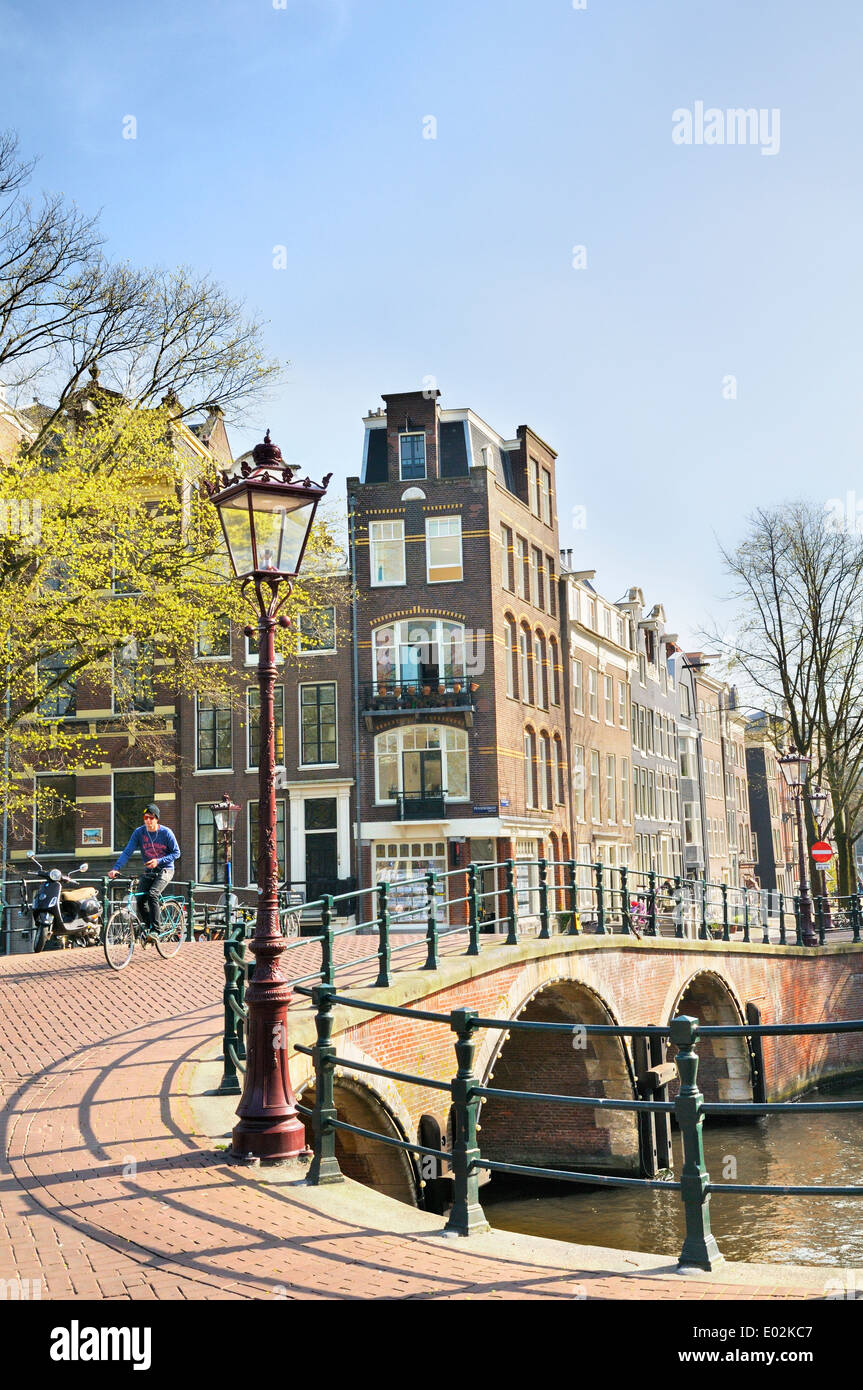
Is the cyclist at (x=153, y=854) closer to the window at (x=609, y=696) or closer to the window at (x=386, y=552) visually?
the window at (x=386, y=552)

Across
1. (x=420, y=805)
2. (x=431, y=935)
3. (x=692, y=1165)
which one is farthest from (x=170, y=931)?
(x=420, y=805)

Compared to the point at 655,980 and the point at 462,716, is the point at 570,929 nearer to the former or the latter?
the point at 655,980

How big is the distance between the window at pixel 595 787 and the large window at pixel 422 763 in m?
9.61

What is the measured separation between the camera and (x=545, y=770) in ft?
118

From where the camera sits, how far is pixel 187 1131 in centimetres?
735

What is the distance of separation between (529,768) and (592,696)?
7417 mm

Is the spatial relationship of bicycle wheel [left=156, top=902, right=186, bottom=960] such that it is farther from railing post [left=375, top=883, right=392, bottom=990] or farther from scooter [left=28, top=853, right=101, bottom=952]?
railing post [left=375, top=883, right=392, bottom=990]

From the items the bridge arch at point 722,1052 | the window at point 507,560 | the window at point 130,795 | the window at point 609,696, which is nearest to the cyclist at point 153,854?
the bridge arch at point 722,1052

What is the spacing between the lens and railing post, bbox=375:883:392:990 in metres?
10.9

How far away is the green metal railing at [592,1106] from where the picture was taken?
481 centimetres

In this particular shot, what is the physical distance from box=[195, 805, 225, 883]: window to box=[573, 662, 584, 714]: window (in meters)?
12.7

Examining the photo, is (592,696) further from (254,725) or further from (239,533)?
(239,533)
